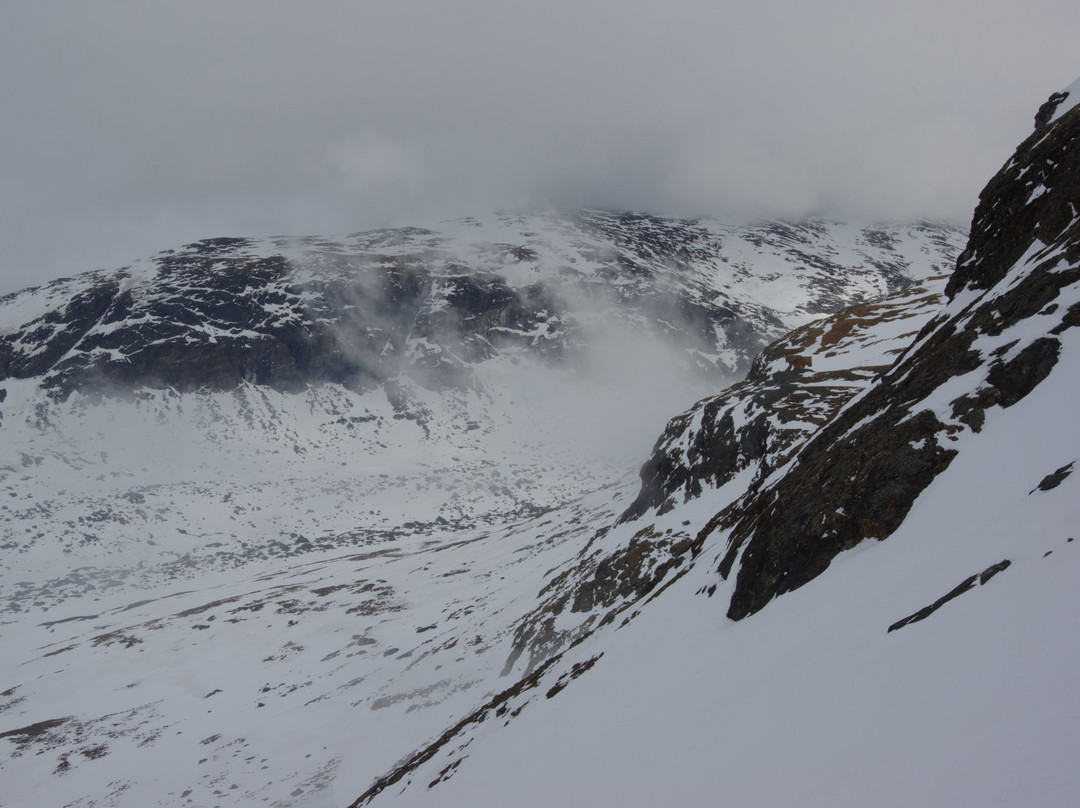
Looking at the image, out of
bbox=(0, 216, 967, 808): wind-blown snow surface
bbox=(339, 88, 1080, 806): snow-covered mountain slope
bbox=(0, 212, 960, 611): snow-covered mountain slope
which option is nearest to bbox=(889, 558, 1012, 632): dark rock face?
bbox=(339, 88, 1080, 806): snow-covered mountain slope

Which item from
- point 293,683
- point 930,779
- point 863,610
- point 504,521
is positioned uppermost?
point 930,779

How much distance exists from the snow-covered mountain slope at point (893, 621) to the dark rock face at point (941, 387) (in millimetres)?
57

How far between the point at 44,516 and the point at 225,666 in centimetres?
7829

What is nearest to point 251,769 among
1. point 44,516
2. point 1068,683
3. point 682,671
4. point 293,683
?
point 293,683

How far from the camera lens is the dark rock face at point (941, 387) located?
987 centimetres

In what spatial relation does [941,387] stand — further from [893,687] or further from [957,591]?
[893,687]

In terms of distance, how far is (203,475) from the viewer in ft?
404

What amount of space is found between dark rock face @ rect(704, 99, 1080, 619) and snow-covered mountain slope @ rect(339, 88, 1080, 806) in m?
0.06

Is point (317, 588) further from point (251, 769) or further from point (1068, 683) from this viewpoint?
point (1068, 683)

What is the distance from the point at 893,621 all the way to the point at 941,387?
6.65 meters

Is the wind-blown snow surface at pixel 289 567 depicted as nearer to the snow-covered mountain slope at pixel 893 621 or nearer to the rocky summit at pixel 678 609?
the rocky summit at pixel 678 609

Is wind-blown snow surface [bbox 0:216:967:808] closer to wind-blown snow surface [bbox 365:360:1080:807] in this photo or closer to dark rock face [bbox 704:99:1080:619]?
dark rock face [bbox 704:99:1080:619]

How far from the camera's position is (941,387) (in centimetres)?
1140

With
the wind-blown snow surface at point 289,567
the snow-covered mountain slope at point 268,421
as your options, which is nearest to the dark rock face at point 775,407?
the wind-blown snow surface at point 289,567
